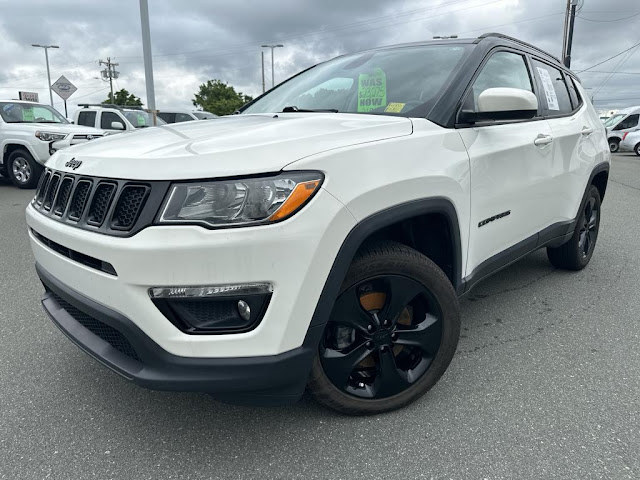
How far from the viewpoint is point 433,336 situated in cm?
216

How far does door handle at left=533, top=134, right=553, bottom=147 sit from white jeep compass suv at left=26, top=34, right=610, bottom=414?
0.13 meters

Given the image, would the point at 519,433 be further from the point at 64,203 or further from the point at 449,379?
the point at 64,203

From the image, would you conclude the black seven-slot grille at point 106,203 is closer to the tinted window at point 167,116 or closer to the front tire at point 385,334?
the front tire at point 385,334

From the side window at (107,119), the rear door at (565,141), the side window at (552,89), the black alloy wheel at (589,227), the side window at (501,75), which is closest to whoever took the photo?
the side window at (501,75)

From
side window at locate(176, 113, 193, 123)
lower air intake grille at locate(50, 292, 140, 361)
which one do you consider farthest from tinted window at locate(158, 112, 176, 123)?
lower air intake grille at locate(50, 292, 140, 361)

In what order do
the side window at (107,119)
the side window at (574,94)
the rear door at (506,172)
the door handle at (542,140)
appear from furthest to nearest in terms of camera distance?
the side window at (107,119), the side window at (574,94), the door handle at (542,140), the rear door at (506,172)

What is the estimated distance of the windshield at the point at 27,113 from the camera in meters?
10.2

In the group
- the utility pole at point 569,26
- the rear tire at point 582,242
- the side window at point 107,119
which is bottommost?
the rear tire at point 582,242

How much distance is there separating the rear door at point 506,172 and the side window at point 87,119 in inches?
440

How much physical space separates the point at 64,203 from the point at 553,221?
9.73 feet

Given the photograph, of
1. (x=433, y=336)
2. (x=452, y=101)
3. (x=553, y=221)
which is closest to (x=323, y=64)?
(x=452, y=101)

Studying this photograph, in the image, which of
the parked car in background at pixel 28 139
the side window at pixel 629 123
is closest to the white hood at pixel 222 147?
the parked car in background at pixel 28 139

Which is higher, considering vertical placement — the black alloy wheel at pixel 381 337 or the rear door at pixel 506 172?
the rear door at pixel 506 172

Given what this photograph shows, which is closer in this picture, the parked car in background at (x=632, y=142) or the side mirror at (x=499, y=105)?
the side mirror at (x=499, y=105)
